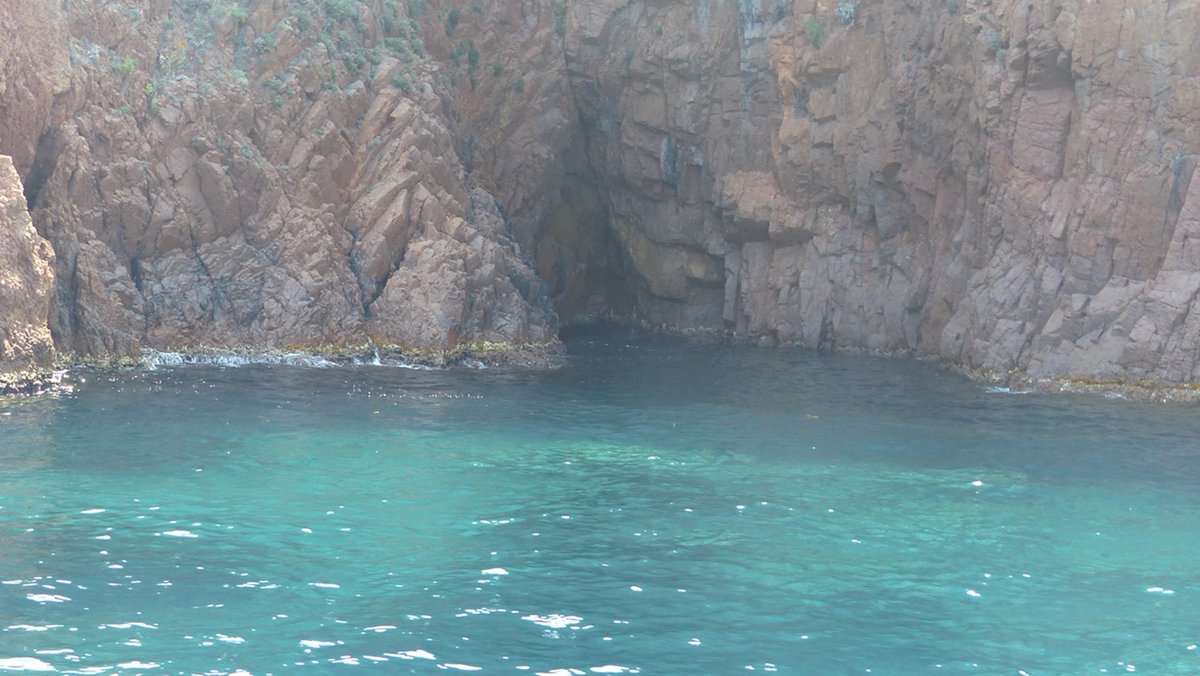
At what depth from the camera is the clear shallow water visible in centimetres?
1451

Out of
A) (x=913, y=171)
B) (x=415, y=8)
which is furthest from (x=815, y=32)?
(x=415, y=8)

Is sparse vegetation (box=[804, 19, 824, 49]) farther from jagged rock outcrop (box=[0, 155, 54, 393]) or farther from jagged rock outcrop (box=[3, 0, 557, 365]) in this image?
jagged rock outcrop (box=[0, 155, 54, 393])

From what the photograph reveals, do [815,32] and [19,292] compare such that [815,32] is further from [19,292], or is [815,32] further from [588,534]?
[588,534]

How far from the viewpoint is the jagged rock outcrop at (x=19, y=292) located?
101 feet

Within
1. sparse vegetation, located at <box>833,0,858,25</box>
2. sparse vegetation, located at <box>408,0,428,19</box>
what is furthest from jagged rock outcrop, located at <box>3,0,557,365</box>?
sparse vegetation, located at <box>833,0,858,25</box>

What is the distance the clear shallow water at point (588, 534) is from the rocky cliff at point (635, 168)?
5.85m

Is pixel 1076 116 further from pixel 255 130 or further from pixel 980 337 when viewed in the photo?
pixel 255 130

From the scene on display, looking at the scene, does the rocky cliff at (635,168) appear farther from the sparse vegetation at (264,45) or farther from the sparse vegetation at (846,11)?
the sparse vegetation at (264,45)

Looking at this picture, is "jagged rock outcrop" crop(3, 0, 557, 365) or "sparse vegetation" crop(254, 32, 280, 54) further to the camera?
"sparse vegetation" crop(254, 32, 280, 54)

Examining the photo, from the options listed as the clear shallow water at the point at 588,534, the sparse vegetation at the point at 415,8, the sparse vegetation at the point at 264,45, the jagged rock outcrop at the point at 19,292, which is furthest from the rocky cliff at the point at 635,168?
the clear shallow water at the point at 588,534

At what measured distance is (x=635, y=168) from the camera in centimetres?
5338

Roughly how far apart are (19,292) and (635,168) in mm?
27469

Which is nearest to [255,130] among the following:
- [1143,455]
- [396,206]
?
[396,206]

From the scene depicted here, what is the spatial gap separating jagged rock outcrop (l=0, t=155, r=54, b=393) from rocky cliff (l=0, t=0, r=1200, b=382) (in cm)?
280
